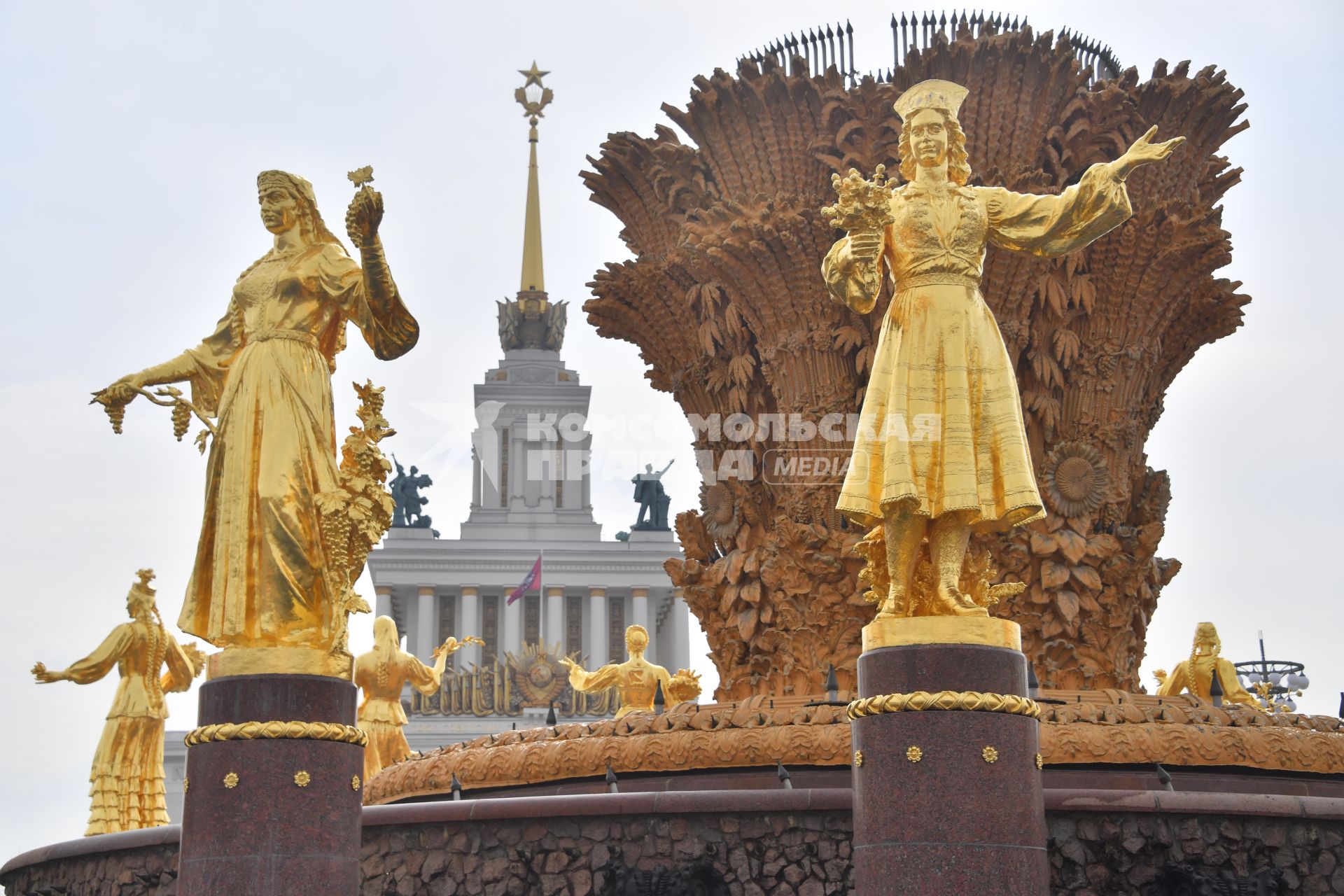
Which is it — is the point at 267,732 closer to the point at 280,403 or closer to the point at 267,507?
the point at 267,507

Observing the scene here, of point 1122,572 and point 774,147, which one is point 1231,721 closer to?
point 1122,572

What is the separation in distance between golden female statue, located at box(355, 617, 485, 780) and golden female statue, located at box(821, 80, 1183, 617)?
8666 millimetres

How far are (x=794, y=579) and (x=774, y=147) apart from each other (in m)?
3.36

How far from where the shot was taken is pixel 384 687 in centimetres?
1548

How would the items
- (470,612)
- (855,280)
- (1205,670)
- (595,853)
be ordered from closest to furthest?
(855,280) → (595,853) → (1205,670) → (470,612)

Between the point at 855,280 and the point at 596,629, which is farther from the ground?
the point at 596,629

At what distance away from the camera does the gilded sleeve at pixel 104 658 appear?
1467 centimetres

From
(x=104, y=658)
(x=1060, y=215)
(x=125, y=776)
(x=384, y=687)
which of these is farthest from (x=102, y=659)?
(x=1060, y=215)

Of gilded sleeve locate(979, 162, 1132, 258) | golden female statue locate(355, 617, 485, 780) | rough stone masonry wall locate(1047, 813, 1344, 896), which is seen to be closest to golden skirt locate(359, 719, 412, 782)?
golden female statue locate(355, 617, 485, 780)

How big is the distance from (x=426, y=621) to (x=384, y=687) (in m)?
44.5

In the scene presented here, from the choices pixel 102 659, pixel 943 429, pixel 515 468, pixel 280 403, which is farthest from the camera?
pixel 515 468

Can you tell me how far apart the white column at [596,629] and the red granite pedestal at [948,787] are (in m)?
52.2

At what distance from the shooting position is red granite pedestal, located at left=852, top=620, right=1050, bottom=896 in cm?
658

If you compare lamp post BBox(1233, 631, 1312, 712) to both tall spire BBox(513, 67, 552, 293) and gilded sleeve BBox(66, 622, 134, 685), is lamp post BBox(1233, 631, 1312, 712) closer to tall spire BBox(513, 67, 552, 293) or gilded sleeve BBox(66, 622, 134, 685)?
→ gilded sleeve BBox(66, 622, 134, 685)
